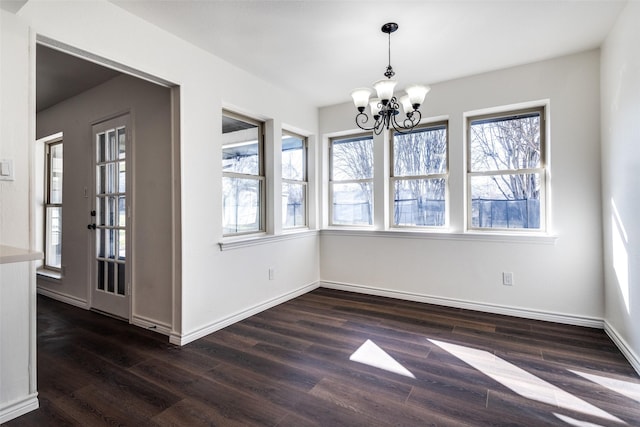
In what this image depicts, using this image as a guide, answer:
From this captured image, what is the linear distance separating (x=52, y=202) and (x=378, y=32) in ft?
16.0

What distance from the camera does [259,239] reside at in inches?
140

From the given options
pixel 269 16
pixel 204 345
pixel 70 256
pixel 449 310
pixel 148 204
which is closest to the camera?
pixel 269 16

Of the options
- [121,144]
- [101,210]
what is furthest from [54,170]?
[121,144]

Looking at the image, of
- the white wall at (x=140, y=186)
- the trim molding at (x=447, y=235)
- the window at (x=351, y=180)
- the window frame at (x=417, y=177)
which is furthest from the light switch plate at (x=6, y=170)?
the window frame at (x=417, y=177)

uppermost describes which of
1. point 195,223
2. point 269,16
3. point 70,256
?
point 269,16

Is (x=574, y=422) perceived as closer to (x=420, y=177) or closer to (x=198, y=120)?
(x=420, y=177)

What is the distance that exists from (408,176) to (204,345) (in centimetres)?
293

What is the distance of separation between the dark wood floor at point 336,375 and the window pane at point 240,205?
104cm

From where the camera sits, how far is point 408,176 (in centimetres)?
407

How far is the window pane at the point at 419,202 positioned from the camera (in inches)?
152

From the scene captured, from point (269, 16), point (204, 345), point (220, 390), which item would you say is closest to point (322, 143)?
point (269, 16)

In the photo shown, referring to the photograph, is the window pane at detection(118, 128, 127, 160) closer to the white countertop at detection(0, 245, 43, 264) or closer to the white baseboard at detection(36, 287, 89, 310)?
the white baseboard at detection(36, 287, 89, 310)

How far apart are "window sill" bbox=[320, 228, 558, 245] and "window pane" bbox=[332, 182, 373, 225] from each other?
0.61ft

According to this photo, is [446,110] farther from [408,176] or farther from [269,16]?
[269,16]
